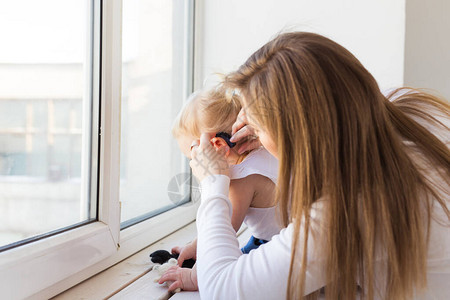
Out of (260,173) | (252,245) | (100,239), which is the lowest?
(252,245)

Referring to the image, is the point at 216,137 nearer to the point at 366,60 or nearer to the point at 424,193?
the point at 424,193

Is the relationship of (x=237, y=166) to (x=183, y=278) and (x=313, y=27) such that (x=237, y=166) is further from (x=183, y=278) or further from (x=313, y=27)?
(x=313, y=27)

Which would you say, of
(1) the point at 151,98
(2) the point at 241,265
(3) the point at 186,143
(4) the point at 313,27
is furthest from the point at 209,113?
(4) the point at 313,27

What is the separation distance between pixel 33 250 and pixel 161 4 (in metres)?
1.07

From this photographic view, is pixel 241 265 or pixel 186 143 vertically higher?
pixel 186 143

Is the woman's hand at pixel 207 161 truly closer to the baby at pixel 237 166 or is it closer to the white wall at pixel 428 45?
the baby at pixel 237 166

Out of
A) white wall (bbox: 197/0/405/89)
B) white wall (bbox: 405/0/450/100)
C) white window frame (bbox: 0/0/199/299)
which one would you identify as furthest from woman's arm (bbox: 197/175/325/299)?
white wall (bbox: 405/0/450/100)

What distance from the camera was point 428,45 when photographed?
1.61m

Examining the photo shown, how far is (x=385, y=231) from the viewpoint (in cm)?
65

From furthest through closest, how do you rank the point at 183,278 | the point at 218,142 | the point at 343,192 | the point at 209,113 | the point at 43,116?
1. the point at 209,113
2. the point at 218,142
3. the point at 183,278
4. the point at 43,116
5. the point at 343,192

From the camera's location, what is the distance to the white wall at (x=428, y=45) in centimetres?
159

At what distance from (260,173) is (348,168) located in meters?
0.53

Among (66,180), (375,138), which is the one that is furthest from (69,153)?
(375,138)

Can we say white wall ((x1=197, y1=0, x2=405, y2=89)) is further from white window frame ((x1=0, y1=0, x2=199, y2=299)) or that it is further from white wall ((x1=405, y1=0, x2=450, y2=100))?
white window frame ((x1=0, y1=0, x2=199, y2=299))
